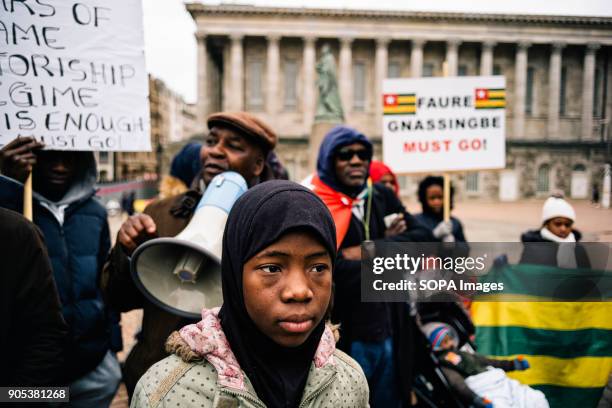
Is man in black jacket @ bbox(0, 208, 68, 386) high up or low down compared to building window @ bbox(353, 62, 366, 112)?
down

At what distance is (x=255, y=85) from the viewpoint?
41500 mm

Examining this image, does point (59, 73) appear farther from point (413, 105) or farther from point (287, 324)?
point (413, 105)

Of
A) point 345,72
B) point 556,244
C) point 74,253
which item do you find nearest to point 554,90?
point 345,72

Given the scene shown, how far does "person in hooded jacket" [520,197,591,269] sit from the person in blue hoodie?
7.44 ft

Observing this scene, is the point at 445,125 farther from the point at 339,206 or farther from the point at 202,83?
the point at 202,83

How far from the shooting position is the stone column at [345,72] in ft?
133

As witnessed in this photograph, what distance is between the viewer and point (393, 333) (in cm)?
285

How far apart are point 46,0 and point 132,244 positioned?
1.44 m

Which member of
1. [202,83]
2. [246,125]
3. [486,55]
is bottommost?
[246,125]

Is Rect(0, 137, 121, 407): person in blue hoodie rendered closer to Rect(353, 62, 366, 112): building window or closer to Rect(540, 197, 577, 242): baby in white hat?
Rect(540, 197, 577, 242): baby in white hat

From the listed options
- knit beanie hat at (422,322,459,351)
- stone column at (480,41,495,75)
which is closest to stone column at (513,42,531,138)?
stone column at (480,41,495,75)

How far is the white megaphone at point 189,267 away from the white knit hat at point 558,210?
109 inches

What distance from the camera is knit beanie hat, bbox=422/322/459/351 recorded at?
3.15 m

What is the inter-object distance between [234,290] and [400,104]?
10.4 feet
